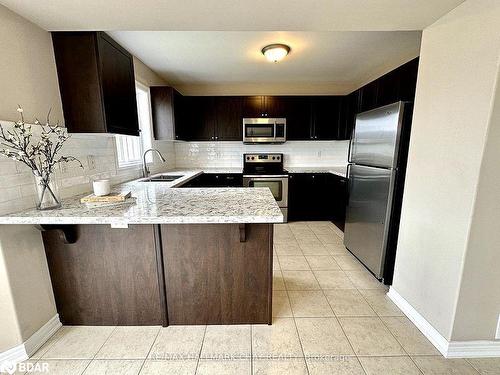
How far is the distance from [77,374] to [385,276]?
246 centimetres

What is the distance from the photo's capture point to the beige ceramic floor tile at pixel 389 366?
130 centimetres

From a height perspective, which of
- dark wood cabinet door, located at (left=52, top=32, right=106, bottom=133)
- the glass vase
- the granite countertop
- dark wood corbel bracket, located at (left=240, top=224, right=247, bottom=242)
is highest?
dark wood cabinet door, located at (left=52, top=32, right=106, bottom=133)

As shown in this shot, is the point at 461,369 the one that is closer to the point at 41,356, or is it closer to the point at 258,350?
the point at 258,350

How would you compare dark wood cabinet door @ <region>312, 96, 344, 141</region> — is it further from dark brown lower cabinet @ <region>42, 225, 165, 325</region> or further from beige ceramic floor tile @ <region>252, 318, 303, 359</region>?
dark brown lower cabinet @ <region>42, 225, 165, 325</region>

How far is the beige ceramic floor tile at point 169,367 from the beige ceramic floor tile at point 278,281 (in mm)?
969

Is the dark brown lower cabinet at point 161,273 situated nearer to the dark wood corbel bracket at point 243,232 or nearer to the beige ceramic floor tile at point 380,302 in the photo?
the dark wood corbel bracket at point 243,232

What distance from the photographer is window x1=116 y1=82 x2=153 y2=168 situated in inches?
102

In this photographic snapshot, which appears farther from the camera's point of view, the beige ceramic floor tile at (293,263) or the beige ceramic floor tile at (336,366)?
the beige ceramic floor tile at (293,263)

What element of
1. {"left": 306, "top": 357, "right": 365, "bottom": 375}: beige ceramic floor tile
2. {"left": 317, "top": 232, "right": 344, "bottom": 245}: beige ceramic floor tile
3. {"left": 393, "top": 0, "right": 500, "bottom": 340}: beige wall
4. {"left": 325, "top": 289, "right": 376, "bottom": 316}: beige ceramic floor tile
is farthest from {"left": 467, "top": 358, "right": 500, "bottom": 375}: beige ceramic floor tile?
{"left": 317, "top": 232, "right": 344, "bottom": 245}: beige ceramic floor tile

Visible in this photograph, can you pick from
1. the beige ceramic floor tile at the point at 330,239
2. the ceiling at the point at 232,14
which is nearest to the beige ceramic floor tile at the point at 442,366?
the beige ceramic floor tile at the point at 330,239

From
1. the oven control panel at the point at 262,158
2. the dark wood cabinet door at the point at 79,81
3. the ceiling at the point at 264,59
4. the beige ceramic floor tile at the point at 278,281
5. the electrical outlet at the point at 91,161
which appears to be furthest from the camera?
the oven control panel at the point at 262,158

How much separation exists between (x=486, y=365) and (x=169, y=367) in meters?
1.95

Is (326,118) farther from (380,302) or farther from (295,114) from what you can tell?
(380,302)

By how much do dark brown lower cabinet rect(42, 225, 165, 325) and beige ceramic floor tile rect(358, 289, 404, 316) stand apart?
1.74 metres
